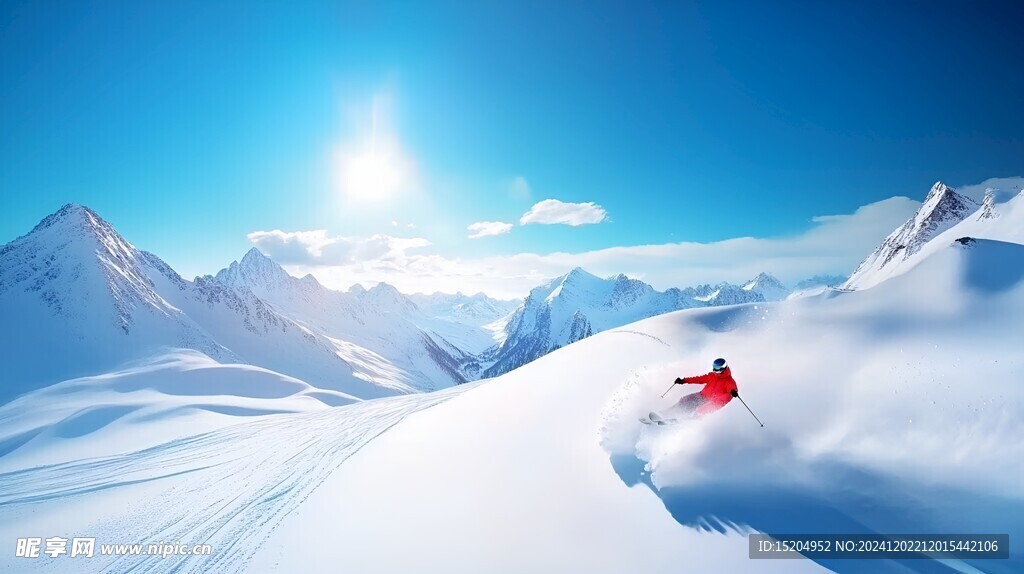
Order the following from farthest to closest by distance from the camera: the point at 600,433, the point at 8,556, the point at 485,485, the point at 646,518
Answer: the point at 8,556, the point at 600,433, the point at 485,485, the point at 646,518

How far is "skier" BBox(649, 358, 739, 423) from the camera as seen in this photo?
8.46m

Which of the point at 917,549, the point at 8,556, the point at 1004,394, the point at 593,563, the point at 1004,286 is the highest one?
the point at 1004,286

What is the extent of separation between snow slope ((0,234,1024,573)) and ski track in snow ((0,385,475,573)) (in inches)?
5.0

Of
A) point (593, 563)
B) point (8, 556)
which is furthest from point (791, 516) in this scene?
point (8, 556)

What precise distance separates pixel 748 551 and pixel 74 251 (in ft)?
658

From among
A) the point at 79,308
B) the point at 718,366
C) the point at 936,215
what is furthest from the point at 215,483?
the point at 79,308

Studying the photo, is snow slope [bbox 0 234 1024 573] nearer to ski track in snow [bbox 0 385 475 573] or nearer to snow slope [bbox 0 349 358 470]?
ski track in snow [bbox 0 385 475 573]

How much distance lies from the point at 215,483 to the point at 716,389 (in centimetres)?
1804

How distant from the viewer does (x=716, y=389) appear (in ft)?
28.3

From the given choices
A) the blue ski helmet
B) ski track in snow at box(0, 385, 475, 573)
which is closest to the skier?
the blue ski helmet

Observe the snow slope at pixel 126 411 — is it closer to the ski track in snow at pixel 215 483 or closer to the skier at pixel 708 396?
the ski track in snow at pixel 215 483

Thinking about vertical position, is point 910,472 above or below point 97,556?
above

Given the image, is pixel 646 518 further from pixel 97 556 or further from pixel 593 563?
pixel 97 556

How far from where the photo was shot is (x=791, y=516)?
6633mm
